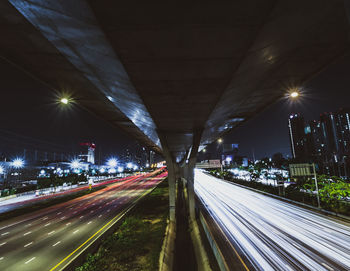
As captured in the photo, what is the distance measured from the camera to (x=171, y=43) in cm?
467

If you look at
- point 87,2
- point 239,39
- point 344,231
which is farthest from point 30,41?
point 344,231

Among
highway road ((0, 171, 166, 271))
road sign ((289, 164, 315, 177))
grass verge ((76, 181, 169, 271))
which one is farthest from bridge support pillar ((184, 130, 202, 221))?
road sign ((289, 164, 315, 177))

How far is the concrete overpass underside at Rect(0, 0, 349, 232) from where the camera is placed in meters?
3.67

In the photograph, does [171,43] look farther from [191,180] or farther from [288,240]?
[191,180]

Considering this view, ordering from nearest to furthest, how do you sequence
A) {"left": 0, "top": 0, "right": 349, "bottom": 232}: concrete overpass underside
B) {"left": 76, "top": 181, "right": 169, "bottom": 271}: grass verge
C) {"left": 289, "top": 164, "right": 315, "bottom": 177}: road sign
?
{"left": 0, "top": 0, "right": 349, "bottom": 232}: concrete overpass underside
{"left": 76, "top": 181, "right": 169, "bottom": 271}: grass verge
{"left": 289, "top": 164, "right": 315, "bottom": 177}: road sign

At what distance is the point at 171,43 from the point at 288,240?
51.4 feet

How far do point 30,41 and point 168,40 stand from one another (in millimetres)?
3757

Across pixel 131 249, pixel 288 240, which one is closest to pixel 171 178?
pixel 131 249

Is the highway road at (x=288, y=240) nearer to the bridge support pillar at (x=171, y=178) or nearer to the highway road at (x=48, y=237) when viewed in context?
the bridge support pillar at (x=171, y=178)

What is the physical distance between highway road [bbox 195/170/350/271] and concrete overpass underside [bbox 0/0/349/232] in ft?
32.6

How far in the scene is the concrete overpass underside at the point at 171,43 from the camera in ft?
12.0

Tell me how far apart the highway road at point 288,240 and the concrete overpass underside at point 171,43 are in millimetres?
9928

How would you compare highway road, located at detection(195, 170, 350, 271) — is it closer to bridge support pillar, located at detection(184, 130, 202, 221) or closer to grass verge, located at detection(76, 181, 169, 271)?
bridge support pillar, located at detection(184, 130, 202, 221)

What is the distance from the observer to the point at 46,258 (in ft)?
38.0
